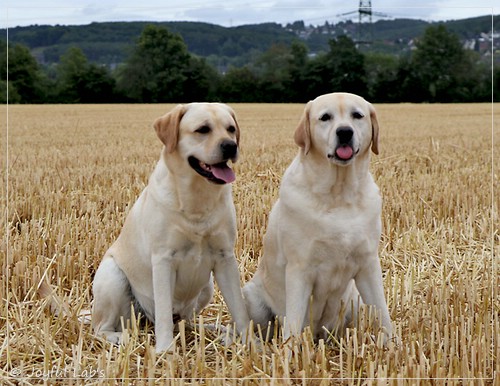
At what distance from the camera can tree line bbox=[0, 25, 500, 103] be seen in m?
47.1

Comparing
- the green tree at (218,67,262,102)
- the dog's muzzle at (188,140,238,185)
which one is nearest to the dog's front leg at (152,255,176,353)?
the dog's muzzle at (188,140,238,185)

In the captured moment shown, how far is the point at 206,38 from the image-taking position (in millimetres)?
56594

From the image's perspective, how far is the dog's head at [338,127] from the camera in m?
3.71

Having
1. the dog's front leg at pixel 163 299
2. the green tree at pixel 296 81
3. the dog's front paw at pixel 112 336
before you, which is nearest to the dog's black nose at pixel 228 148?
the dog's front leg at pixel 163 299

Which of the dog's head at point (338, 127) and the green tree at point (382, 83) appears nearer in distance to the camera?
the dog's head at point (338, 127)

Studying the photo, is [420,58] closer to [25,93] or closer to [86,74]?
[86,74]

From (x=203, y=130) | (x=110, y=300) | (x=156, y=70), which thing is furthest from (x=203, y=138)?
(x=156, y=70)

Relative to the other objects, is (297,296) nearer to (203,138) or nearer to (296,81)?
(203,138)

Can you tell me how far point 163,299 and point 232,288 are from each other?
0.40m

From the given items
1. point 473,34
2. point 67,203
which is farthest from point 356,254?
point 473,34

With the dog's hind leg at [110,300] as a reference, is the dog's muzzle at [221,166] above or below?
above

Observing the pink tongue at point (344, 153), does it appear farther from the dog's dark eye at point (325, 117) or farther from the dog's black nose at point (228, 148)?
the dog's black nose at point (228, 148)

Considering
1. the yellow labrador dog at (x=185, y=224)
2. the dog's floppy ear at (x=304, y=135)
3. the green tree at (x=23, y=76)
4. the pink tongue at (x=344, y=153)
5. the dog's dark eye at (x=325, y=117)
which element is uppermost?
the green tree at (x=23, y=76)

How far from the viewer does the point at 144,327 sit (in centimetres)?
436
